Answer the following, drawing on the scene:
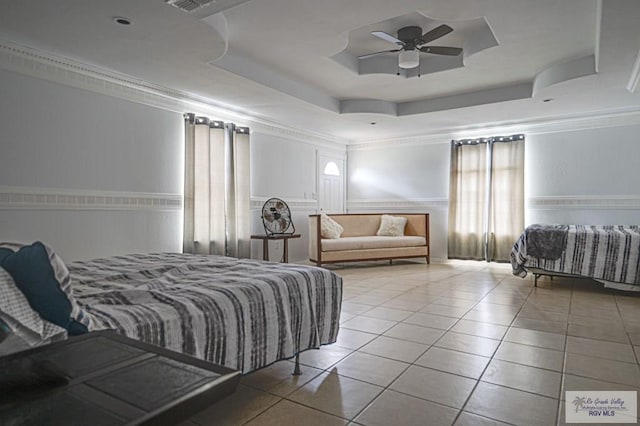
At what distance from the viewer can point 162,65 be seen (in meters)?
3.70

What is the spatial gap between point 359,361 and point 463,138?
544 cm

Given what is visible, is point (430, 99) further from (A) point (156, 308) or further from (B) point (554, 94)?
(A) point (156, 308)

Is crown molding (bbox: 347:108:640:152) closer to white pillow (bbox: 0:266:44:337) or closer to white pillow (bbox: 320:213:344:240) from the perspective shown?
white pillow (bbox: 320:213:344:240)

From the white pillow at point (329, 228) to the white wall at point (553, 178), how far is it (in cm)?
158

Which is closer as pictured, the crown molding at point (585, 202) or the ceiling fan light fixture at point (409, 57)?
the ceiling fan light fixture at point (409, 57)

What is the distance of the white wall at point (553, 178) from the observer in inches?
218

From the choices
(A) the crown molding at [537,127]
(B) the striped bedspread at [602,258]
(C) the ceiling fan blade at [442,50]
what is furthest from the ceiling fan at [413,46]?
(A) the crown molding at [537,127]

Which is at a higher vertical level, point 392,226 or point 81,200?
point 81,200

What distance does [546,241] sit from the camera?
4746 millimetres

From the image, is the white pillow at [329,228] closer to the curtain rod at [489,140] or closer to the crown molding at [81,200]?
the crown molding at [81,200]

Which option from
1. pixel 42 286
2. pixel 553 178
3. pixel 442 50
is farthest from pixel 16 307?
pixel 553 178

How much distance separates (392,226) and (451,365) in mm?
4637

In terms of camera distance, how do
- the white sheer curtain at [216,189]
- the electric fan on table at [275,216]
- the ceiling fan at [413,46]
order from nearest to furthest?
the ceiling fan at [413,46]
the white sheer curtain at [216,189]
the electric fan on table at [275,216]

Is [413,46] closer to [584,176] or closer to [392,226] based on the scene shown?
[392,226]
